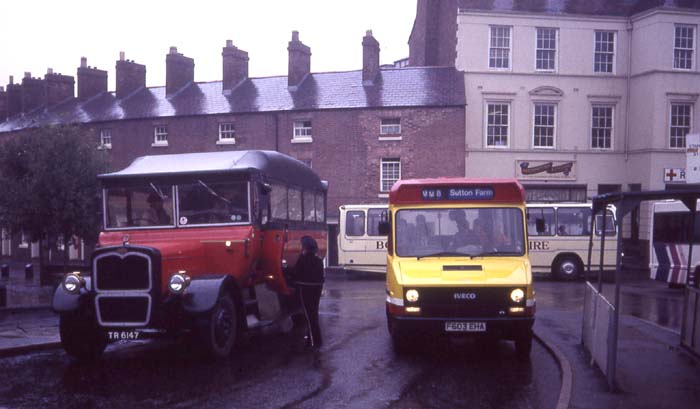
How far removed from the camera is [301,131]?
34.8m

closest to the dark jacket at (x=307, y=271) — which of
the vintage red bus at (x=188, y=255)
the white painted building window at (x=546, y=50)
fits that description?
the vintage red bus at (x=188, y=255)

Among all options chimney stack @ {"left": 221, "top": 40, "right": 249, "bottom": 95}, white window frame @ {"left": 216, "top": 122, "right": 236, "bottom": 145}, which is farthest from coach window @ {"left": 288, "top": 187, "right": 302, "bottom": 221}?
chimney stack @ {"left": 221, "top": 40, "right": 249, "bottom": 95}

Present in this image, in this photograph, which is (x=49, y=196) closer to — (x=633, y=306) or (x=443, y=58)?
(x=633, y=306)

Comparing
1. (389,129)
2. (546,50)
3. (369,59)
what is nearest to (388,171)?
(389,129)

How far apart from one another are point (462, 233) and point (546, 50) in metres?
25.1

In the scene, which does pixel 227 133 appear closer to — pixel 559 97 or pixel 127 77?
pixel 127 77

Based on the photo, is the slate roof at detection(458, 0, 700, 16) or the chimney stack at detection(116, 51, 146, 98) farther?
the chimney stack at detection(116, 51, 146, 98)

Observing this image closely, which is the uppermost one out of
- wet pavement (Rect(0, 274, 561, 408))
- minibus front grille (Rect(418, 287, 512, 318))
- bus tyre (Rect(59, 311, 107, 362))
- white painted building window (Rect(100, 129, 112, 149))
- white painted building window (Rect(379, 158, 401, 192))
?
white painted building window (Rect(100, 129, 112, 149))

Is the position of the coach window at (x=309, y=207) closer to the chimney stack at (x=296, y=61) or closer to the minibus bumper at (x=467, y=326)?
the minibus bumper at (x=467, y=326)

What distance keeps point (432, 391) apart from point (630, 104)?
95.5ft

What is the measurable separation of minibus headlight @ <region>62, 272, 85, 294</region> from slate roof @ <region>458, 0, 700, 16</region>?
2706 cm

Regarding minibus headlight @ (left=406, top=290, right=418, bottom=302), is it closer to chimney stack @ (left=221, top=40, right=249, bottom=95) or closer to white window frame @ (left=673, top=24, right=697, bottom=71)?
white window frame @ (left=673, top=24, right=697, bottom=71)

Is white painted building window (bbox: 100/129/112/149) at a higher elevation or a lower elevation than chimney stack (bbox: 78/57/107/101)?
lower

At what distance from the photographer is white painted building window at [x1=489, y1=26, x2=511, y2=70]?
3384 centimetres
